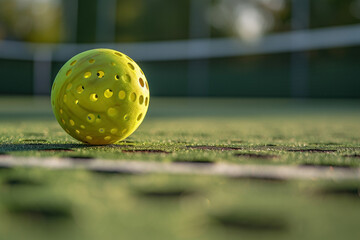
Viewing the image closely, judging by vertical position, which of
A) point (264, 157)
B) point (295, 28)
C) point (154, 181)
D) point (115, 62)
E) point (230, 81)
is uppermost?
point (295, 28)

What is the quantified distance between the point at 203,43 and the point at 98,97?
64.6ft

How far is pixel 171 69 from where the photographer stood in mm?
20594

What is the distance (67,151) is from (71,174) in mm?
617

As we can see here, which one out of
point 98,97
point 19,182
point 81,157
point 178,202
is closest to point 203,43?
point 98,97

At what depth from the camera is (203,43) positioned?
21297 millimetres

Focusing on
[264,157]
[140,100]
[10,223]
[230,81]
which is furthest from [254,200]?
[230,81]

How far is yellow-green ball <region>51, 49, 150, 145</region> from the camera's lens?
82.1 inches

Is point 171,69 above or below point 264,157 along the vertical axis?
above

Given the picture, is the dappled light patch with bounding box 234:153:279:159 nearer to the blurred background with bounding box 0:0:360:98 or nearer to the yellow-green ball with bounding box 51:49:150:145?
the yellow-green ball with bounding box 51:49:150:145

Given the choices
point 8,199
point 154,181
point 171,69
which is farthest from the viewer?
point 171,69

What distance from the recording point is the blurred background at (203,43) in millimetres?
17547

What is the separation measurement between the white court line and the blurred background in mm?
16326

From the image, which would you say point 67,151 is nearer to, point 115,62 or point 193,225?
point 115,62

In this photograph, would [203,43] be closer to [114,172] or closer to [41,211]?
[114,172]
